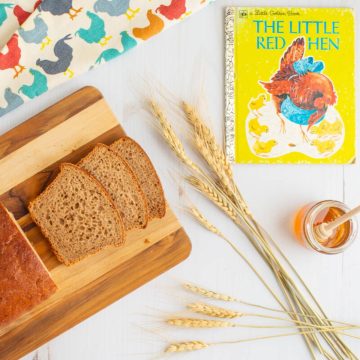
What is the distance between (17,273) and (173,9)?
876 millimetres

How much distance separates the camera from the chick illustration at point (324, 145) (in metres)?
1.52

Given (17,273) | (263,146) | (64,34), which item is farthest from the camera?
(263,146)

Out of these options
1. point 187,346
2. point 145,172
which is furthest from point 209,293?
point 145,172

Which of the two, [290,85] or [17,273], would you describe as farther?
[290,85]

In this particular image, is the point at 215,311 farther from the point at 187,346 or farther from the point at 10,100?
the point at 10,100

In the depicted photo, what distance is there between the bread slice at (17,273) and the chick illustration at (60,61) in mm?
417

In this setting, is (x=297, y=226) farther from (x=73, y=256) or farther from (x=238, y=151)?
(x=73, y=256)

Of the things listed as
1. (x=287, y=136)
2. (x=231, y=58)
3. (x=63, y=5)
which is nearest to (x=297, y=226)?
(x=287, y=136)

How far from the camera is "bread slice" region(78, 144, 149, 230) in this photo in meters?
1.38

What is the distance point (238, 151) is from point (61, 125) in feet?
1.76

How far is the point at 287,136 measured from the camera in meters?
1.51

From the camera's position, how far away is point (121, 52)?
1.44 m

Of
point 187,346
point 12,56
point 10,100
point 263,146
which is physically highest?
point 12,56

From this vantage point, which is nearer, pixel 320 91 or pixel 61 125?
pixel 61 125
